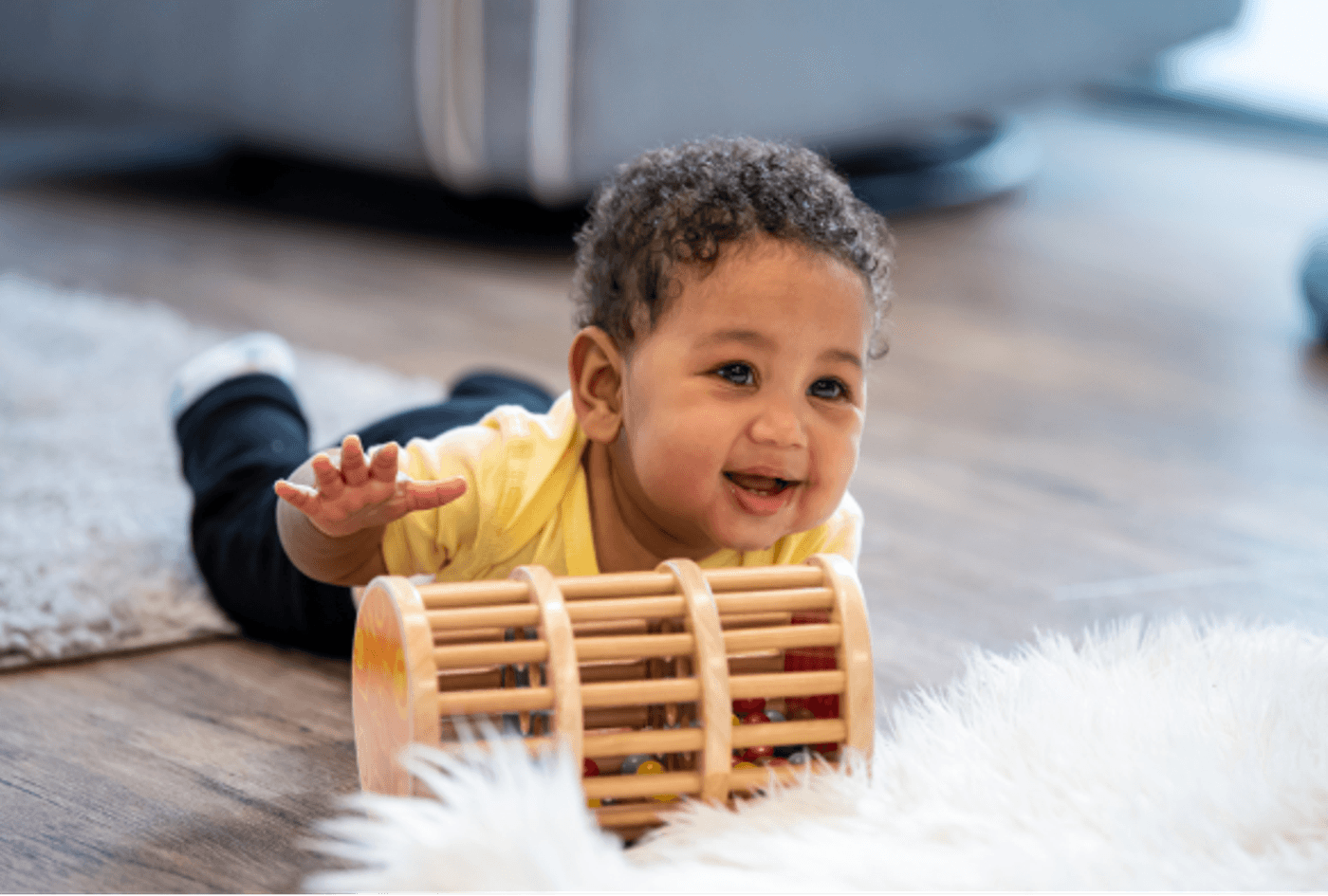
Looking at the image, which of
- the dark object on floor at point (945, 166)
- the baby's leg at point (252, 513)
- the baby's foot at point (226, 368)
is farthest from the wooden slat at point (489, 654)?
the dark object on floor at point (945, 166)

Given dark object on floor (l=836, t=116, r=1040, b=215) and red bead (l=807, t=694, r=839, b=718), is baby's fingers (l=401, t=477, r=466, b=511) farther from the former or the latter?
dark object on floor (l=836, t=116, r=1040, b=215)

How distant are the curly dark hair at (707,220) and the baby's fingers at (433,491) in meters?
0.15

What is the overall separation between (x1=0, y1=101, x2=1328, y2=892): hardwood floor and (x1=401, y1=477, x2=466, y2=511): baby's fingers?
178mm

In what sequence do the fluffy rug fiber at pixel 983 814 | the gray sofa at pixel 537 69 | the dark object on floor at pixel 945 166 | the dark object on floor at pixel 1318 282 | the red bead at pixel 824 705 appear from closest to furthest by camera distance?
1. the fluffy rug fiber at pixel 983 814
2. the red bead at pixel 824 705
3. the dark object on floor at pixel 1318 282
4. the gray sofa at pixel 537 69
5. the dark object on floor at pixel 945 166

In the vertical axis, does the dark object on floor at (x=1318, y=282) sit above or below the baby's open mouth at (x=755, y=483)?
above

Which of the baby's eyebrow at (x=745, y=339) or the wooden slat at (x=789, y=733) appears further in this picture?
the baby's eyebrow at (x=745, y=339)

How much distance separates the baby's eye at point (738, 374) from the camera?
788 millimetres

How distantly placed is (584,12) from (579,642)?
1.62 m

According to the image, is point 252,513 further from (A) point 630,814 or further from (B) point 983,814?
(B) point 983,814

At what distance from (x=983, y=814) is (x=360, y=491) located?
0.36 m

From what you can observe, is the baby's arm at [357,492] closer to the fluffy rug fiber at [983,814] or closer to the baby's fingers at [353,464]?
the baby's fingers at [353,464]

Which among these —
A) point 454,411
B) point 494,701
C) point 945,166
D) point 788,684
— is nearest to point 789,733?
point 788,684

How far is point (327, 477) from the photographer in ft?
2.38

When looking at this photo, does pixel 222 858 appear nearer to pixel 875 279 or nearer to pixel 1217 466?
pixel 875 279
